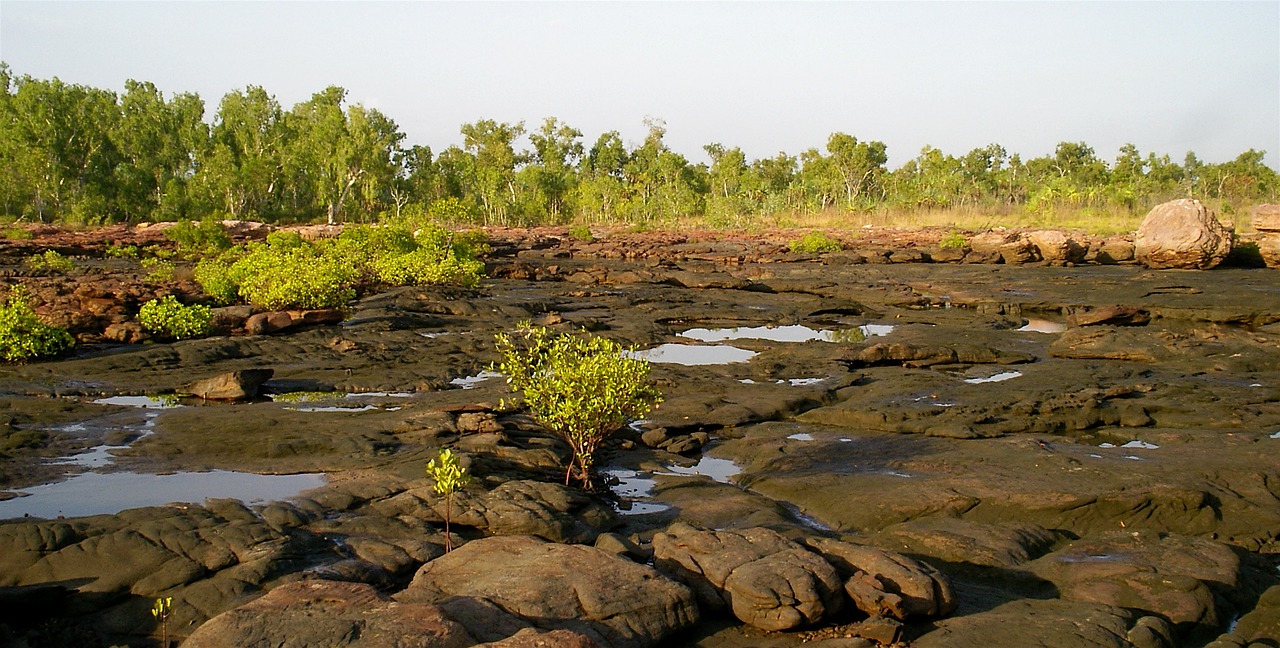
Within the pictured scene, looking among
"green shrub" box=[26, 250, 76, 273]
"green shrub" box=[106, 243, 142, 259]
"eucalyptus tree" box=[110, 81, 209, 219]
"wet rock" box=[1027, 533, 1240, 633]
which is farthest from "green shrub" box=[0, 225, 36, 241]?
"wet rock" box=[1027, 533, 1240, 633]

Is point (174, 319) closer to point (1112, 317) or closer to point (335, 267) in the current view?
point (335, 267)

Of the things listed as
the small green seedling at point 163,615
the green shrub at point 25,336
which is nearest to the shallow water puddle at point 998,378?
the small green seedling at point 163,615

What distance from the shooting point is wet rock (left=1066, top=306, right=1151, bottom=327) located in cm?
2170

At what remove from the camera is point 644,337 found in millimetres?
19922

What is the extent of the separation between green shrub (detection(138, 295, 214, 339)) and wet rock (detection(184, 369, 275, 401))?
14.3 feet

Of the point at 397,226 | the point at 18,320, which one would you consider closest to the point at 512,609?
the point at 18,320

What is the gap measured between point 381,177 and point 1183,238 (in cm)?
5014

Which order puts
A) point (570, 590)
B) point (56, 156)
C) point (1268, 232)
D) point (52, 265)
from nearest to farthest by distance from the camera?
1. point (570, 590)
2. point (52, 265)
3. point (1268, 232)
4. point (56, 156)

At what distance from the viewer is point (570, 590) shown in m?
5.73

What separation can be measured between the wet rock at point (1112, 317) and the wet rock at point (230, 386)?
17.4 m

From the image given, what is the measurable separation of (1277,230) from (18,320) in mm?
38487

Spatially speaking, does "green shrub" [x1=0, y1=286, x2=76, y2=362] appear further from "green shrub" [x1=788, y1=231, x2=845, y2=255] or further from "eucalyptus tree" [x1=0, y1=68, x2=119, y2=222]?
"eucalyptus tree" [x1=0, y1=68, x2=119, y2=222]

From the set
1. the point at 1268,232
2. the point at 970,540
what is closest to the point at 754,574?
the point at 970,540

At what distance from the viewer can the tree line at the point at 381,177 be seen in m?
56.9
